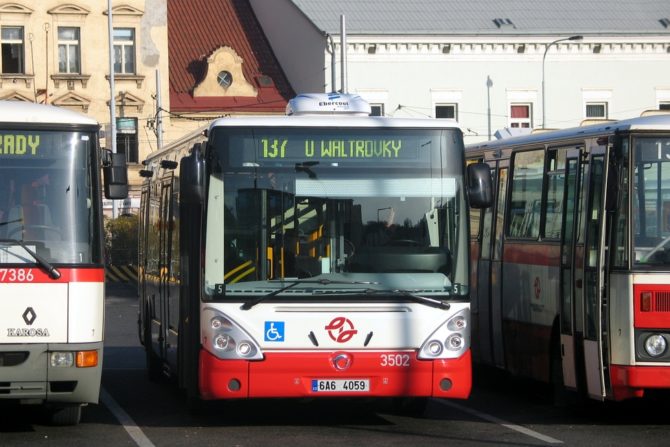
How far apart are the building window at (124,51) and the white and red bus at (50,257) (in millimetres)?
46162

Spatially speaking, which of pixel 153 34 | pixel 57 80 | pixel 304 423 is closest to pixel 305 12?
pixel 153 34

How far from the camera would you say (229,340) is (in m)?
12.0

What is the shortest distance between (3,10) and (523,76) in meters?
20.2

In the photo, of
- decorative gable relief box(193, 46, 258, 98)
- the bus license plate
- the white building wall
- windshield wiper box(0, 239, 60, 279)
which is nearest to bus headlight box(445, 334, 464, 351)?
the bus license plate

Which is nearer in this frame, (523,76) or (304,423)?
(304,423)

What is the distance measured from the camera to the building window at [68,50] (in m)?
56.5

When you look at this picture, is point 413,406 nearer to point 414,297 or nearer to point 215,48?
point 414,297

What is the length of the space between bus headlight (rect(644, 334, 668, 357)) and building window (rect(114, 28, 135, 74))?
47.6 meters

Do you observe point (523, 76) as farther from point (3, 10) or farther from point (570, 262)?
point (570, 262)

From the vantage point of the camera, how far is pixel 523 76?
58656 mm

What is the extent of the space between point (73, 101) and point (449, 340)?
46.4 metres

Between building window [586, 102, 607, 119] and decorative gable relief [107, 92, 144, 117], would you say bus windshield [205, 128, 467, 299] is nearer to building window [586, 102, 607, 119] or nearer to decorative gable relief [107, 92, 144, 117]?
decorative gable relief [107, 92, 144, 117]

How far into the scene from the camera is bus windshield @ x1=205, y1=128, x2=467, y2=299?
1216 centimetres

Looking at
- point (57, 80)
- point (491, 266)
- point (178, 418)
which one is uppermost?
point (57, 80)
